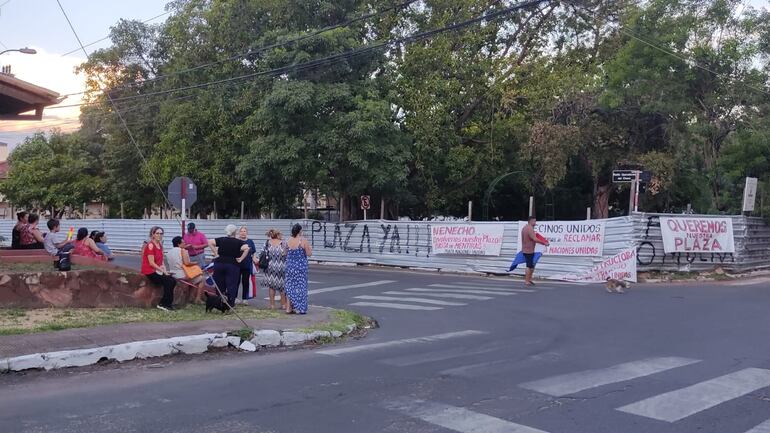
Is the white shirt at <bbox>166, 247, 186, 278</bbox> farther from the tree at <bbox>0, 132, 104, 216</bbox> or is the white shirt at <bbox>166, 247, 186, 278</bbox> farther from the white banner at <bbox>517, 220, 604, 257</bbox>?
the tree at <bbox>0, 132, 104, 216</bbox>

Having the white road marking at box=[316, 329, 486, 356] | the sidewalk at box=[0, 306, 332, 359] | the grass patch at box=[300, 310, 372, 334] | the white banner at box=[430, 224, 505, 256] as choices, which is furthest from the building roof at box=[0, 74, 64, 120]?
the white banner at box=[430, 224, 505, 256]

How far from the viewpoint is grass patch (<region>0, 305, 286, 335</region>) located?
32.1 ft

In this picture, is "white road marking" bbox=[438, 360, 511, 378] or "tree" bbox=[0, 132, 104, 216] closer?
"white road marking" bbox=[438, 360, 511, 378]

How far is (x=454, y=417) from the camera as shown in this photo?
6266mm

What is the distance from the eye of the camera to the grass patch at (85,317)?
32.1 ft

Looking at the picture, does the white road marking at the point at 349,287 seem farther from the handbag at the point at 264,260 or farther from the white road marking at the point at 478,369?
the white road marking at the point at 478,369

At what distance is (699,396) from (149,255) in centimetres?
878

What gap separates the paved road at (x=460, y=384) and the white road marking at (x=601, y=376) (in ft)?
0.07

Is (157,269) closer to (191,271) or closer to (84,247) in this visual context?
(191,271)

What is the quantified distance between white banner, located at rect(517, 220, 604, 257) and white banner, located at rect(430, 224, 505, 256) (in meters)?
1.52

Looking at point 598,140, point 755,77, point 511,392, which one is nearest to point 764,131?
point 755,77

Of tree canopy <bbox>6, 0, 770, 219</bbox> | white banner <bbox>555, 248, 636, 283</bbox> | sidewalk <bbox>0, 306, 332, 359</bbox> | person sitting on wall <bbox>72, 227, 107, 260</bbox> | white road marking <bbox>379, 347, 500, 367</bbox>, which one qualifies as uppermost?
tree canopy <bbox>6, 0, 770, 219</bbox>

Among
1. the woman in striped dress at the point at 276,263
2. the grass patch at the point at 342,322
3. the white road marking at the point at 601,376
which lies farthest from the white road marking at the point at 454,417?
the woman in striped dress at the point at 276,263

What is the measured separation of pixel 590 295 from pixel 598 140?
13.8 meters
